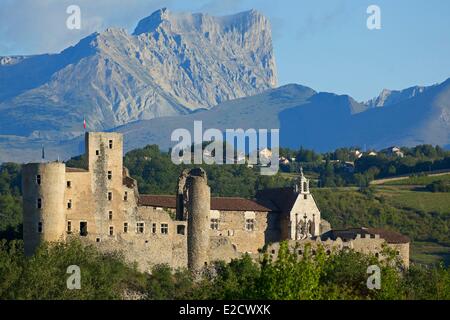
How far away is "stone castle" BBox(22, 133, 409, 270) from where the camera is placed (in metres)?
86.3

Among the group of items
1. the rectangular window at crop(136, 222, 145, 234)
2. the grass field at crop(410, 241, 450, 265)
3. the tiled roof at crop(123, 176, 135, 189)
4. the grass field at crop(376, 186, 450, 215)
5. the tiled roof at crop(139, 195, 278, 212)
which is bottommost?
the grass field at crop(410, 241, 450, 265)

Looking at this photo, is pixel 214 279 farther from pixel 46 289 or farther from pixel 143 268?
pixel 46 289

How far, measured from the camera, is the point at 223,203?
100 meters

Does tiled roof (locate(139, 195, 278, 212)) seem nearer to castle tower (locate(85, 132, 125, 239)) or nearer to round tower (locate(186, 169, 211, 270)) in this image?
round tower (locate(186, 169, 211, 270))

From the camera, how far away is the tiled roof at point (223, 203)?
96875mm

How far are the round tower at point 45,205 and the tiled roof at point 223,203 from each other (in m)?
10.3

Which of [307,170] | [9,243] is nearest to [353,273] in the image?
[9,243]

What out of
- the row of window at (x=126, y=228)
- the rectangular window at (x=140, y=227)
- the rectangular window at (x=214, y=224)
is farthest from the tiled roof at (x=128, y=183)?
the rectangular window at (x=214, y=224)

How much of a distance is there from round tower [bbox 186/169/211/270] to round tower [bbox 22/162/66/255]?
9.84m

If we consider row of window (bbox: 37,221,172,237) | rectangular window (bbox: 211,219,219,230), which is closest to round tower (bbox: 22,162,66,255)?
row of window (bbox: 37,221,172,237)

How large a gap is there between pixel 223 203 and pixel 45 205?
60.3ft

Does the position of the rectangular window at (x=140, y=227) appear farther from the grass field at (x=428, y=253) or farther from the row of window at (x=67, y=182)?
the grass field at (x=428, y=253)

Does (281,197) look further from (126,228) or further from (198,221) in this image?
(126,228)

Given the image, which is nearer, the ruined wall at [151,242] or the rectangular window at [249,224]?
the ruined wall at [151,242]
